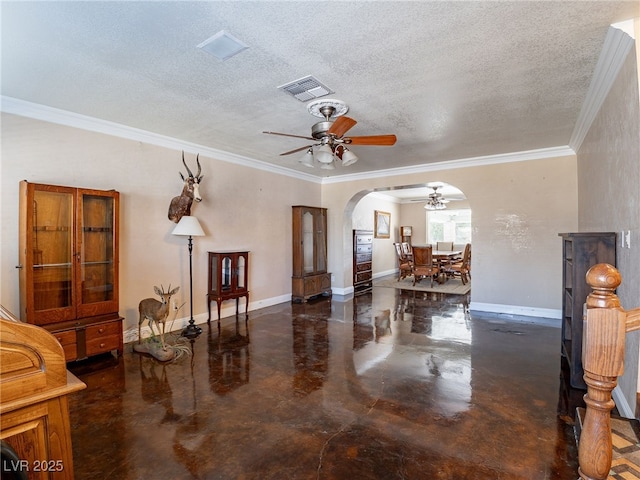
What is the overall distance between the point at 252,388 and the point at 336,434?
95 centimetres

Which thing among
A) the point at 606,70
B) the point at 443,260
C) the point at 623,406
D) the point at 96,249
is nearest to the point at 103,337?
the point at 96,249

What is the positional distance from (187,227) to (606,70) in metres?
4.43

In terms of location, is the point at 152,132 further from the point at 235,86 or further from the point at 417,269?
the point at 417,269

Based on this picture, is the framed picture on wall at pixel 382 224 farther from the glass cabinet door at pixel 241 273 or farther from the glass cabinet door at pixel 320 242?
the glass cabinet door at pixel 241 273

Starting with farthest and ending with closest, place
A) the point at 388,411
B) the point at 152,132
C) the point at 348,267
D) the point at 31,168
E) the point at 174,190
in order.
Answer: the point at 348,267
the point at 174,190
the point at 152,132
the point at 31,168
the point at 388,411

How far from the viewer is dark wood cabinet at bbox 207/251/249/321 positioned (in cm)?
489

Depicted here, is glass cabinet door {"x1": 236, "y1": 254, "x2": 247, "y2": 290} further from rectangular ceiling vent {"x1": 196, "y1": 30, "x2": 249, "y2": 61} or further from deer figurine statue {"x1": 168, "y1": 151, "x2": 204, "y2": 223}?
rectangular ceiling vent {"x1": 196, "y1": 30, "x2": 249, "y2": 61}

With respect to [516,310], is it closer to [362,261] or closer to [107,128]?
[362,261]

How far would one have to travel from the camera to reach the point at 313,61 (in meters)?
2.47

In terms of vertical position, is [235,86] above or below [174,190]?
above

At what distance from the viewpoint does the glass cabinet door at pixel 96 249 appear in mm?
3408

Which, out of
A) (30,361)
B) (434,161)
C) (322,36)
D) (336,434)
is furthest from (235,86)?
(434,161)

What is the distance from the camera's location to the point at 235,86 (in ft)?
9.44

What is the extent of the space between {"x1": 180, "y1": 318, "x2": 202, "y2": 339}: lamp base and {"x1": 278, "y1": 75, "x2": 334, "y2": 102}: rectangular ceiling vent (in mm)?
3148
